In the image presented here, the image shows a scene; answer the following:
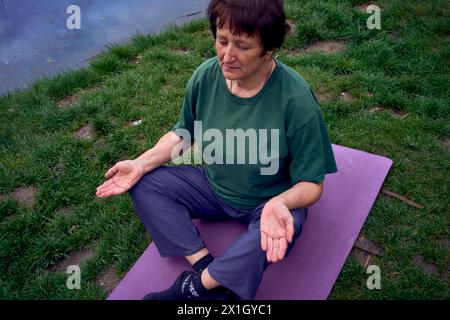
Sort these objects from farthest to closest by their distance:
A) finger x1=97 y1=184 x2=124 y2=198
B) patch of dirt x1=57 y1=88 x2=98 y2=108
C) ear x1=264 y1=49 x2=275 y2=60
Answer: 1. patch of dirt x1=57 y1=88 x2=98 y2=108
2. finger x1=97 y1=184 x2=124 y2=198
3. ear x1=264 y1=49 x2=275 y2=60

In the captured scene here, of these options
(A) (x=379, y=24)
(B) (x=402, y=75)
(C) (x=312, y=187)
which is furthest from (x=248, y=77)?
(A) (x=379, y=24)

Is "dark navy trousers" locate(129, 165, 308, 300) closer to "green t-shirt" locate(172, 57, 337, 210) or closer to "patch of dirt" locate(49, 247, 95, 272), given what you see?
"green t-shirt" locate(172, 57, 337, 210)

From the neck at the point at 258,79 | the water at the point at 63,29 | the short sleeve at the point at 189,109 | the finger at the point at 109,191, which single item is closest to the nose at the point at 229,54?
the neck at the point at 258,79

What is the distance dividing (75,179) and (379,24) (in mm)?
3187

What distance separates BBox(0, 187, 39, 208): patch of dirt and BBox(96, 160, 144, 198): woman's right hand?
1017 millimetres

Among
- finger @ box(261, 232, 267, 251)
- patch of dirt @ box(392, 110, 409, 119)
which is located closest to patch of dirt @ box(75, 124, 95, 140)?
finger @ box(261, 232, 267, 251)

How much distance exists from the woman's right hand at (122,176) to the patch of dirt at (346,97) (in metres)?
2.02

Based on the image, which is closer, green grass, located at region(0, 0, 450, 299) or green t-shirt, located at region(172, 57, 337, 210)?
green t-shirt, located at region(172, 57, 337, 210)

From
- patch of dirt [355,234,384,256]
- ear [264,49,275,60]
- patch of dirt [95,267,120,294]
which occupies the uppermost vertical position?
ear [264,49,275,60]

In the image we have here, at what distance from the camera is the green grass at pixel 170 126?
2.61 metres

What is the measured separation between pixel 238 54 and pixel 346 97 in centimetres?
201

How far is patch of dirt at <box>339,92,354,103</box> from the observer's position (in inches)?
145

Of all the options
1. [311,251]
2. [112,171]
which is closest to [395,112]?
[311,251]

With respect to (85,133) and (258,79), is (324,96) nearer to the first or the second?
(258,79)
